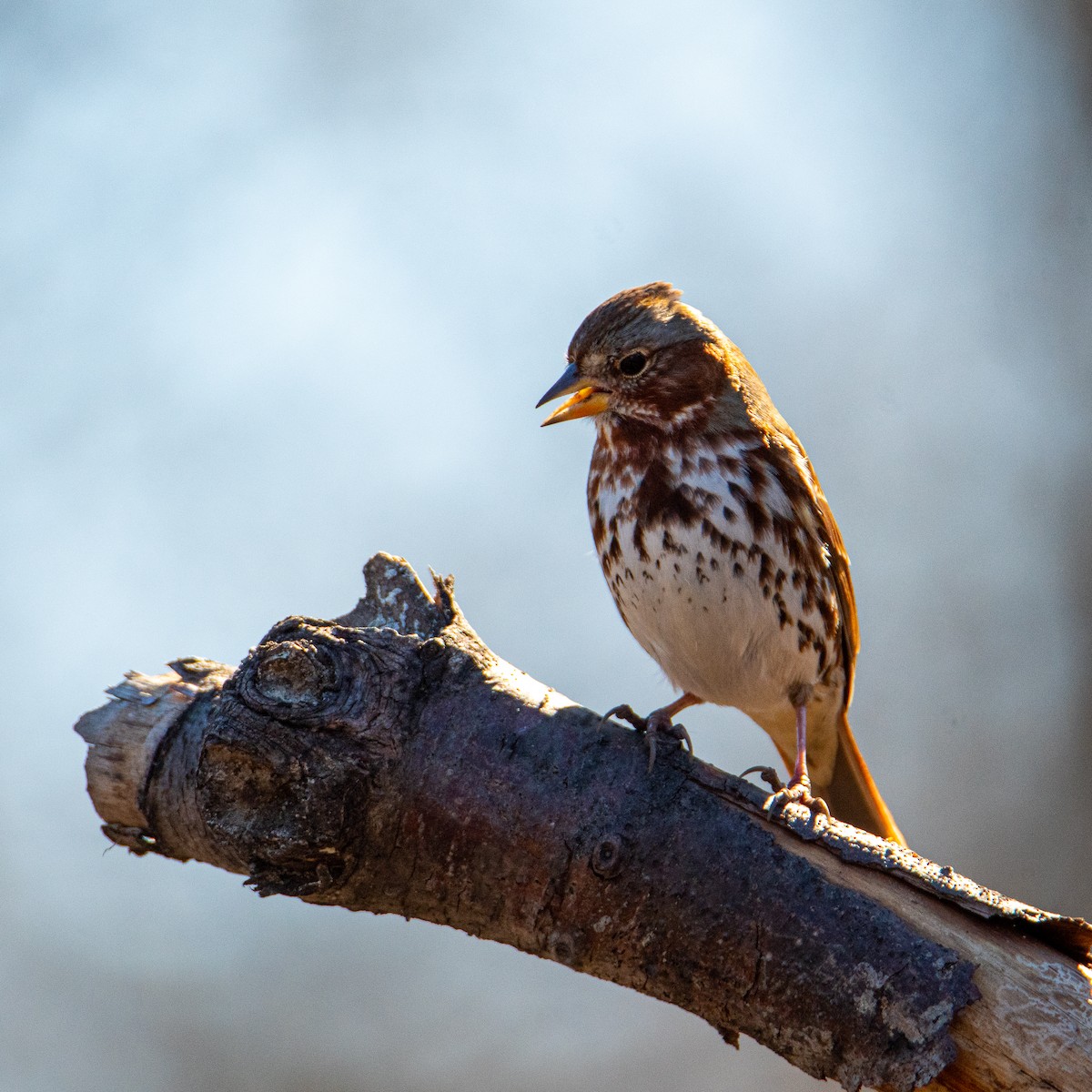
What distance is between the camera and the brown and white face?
4.77 metres

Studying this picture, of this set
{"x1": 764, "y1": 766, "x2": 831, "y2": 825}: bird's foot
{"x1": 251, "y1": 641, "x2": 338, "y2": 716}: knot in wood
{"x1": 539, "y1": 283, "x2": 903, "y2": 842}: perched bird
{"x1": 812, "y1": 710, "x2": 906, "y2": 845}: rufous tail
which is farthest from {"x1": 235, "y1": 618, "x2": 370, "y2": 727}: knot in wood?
{"x1": 812, "y1": 710, "x2": 906, "y2": 845}: rufous tail

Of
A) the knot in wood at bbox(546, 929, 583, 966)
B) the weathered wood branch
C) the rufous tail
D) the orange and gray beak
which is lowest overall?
the knot in wood at bbox(546, 929, 583, 966)

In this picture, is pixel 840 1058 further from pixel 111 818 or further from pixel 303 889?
pixel 111 818

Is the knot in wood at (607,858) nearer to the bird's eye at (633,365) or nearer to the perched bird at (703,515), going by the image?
the perched bird at (703,515)

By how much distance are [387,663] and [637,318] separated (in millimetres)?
2055

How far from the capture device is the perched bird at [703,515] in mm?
4512

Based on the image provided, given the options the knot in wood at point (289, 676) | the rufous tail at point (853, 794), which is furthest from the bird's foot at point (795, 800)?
the knot in wood at point (289, 676)

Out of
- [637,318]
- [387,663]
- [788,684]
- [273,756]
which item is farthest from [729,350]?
[273,756]

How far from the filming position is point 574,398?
490 cm

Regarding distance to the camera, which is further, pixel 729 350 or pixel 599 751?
pixel 729 350

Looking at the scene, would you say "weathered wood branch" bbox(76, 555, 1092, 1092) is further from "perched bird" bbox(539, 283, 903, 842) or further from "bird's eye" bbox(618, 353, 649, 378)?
"bird's eye" bbox(618, 353, 649, 378)

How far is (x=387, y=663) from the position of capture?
3414 millimetres

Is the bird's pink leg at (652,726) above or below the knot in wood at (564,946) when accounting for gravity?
above

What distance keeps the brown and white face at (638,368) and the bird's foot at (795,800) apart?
4.97 feet
